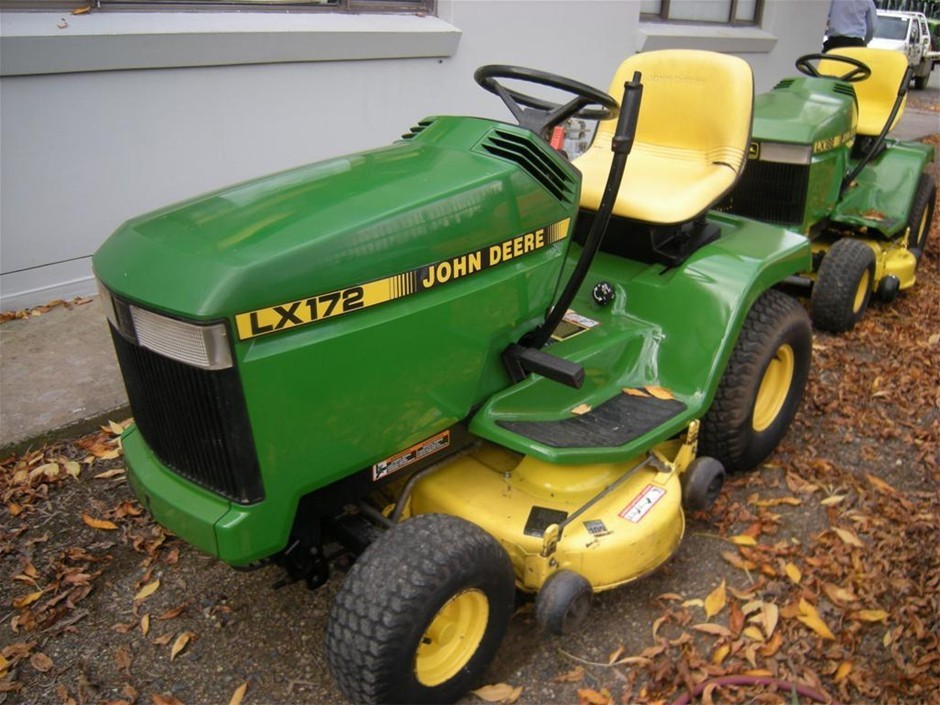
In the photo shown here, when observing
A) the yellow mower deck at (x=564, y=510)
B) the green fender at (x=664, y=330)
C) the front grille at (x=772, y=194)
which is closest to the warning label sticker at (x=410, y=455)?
the yellow mower deck at (x=564, y=510)

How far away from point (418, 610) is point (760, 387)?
1713 millimetres

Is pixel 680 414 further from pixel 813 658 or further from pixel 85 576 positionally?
pixel 85 576

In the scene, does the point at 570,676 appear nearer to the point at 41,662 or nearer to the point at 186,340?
the point at 186,340

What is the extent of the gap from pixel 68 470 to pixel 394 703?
173cm

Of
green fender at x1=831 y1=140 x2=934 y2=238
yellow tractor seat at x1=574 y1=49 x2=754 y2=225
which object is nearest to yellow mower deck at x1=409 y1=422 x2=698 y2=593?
yellow tractor seat at x1=574 y1=49 x2=754 y2=225

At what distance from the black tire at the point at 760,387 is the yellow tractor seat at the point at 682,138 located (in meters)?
0.46

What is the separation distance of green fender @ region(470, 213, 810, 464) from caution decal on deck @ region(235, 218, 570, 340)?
1.28ft

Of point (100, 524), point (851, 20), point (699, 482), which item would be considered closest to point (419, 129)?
point (699, 482)

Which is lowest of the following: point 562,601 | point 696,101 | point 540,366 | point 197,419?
point 562,601

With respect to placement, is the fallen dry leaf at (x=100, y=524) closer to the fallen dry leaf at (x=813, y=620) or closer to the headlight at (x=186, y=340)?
the headlight at (x=186, y=340)

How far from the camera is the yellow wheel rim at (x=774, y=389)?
3035 mm

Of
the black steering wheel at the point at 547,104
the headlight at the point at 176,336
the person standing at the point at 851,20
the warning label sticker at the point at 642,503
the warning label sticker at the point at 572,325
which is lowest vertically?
the warning label sticker at the point at 642,503

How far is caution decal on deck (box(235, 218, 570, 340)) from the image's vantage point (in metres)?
1.68

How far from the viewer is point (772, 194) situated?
4.35 m
